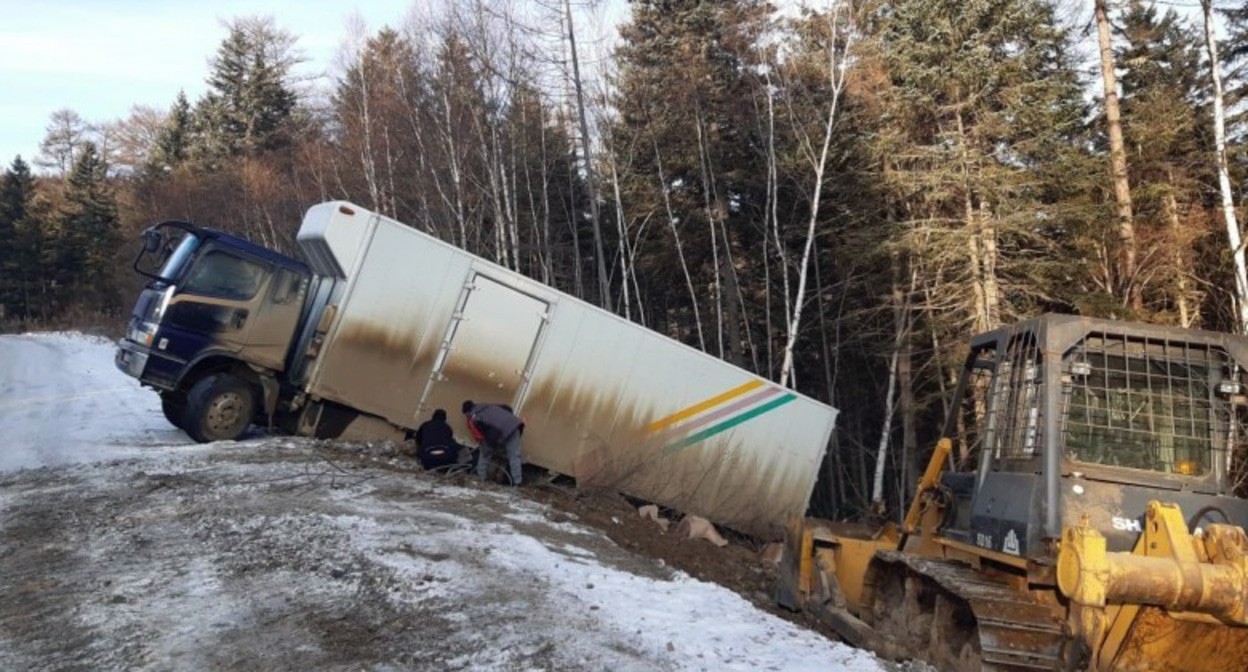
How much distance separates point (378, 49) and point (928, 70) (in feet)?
59.8

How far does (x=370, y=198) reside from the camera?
94.1 ft

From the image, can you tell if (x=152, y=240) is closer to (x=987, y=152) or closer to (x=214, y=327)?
(x=214, y=327)

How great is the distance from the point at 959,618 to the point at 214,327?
30.5 feet

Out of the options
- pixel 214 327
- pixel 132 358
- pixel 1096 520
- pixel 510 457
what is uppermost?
pixel 214 327

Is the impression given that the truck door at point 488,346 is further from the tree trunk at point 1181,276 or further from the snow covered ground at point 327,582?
the tree trunk at point 1181,276

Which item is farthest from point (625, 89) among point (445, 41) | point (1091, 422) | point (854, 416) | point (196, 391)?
point (1091, 422)

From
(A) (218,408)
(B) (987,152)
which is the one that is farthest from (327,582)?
(B) (987,152)

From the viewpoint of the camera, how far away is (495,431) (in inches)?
415

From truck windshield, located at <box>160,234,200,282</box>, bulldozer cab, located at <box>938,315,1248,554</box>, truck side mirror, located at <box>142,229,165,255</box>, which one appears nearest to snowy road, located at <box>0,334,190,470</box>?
truck windshield, located at <box>160,234,200,282</box>

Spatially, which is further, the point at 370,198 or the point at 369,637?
the point at 370,198

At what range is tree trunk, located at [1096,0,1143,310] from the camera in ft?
53.7

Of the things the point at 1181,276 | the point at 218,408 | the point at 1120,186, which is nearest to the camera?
the point at 218,408

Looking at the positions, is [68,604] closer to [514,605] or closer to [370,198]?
[514,605]

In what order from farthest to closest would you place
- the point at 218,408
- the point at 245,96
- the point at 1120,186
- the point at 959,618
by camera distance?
1. the point at 245,96
2. the point at 1120,186
3. the point at 218,408
4. the point at 959,618
